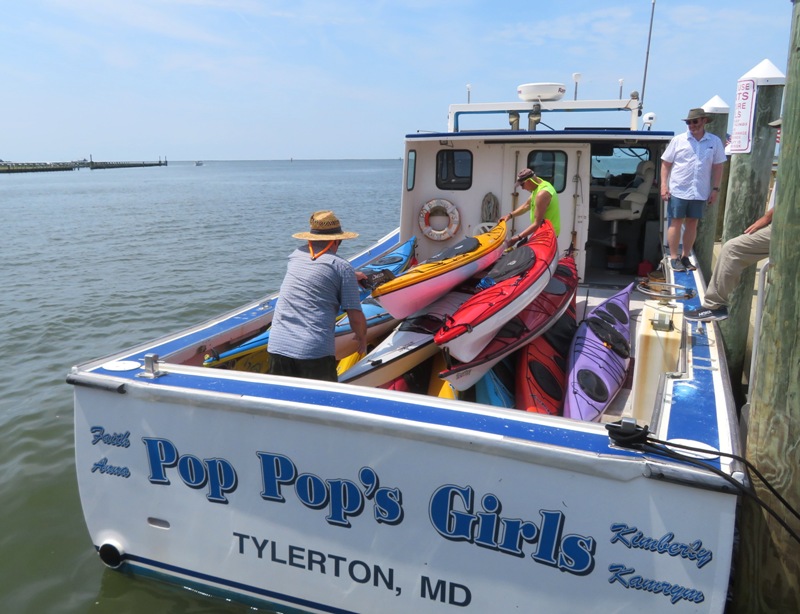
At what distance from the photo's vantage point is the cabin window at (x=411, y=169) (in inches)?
279

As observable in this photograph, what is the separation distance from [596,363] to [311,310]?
204cm

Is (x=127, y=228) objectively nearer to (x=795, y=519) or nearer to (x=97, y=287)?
(x=97, y=287)

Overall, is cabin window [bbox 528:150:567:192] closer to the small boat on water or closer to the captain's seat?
the captain's seat

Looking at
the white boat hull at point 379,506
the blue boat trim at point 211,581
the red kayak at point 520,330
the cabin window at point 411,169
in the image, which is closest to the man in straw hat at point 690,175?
the red kayak at point 520,330

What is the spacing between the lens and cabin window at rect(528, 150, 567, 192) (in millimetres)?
6922

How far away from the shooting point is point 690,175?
589 centimetres

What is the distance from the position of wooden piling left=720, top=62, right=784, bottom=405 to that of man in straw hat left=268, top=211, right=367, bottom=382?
158 inches

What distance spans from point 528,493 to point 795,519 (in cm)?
103

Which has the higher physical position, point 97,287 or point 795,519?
point 795,519

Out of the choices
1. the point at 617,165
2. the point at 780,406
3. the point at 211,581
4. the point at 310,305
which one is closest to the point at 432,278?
the point at 310,305

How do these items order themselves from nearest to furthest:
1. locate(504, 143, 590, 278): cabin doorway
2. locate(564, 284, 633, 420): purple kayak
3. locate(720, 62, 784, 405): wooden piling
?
locate(564, 284, 633, 420): purple kayak, locate(720, 62, 784, 405): wooden piling, locate(504, 143, 590, 278): cabin doorway

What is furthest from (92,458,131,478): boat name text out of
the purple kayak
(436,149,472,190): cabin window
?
(436,149,472,190): cabin window

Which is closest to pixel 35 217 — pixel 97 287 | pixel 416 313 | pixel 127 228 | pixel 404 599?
pixel 127 228

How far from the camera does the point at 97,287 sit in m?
12.3
